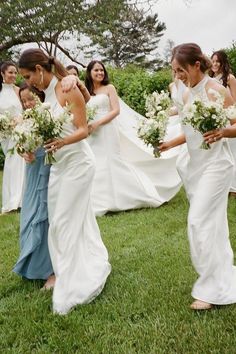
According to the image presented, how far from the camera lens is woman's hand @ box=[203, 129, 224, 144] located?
4.10 m

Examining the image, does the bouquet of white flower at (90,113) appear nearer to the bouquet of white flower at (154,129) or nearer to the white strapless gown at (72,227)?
the white strapless gown at (72,227)

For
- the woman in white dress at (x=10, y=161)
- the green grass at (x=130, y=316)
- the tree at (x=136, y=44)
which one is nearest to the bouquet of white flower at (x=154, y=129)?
the green grass at (x=130, y=316)

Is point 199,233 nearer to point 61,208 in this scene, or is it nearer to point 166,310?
point 166,310

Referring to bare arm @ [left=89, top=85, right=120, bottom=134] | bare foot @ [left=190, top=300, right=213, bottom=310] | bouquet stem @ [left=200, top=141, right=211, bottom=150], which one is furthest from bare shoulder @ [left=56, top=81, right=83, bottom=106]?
bare arm @ [left=89, top=85, right=120, bottom=134]

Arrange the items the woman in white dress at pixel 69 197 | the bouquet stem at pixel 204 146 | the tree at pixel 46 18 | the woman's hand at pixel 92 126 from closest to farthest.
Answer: the bouquet stem at pixel 204 146
the woman in white dress at pixel 69 197
the woman's hand at pixel 92 126
the tree at pixel 46 18

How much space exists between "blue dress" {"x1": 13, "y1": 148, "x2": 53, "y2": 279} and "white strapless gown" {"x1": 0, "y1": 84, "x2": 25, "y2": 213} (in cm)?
432

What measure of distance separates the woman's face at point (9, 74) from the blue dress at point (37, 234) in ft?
14.7

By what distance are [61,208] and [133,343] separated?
146 centimetres

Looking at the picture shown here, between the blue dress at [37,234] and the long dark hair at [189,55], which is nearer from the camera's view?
the long dark hair at [189,55]

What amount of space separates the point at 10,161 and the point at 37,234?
187 inches

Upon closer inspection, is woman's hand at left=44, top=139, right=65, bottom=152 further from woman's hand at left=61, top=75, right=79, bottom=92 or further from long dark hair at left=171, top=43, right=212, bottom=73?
long dark hair at left=171, top=43, right=212, bottom=73

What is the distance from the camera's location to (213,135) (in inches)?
161

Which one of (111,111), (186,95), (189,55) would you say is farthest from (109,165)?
(189,55)

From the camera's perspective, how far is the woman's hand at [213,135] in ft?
13.5
